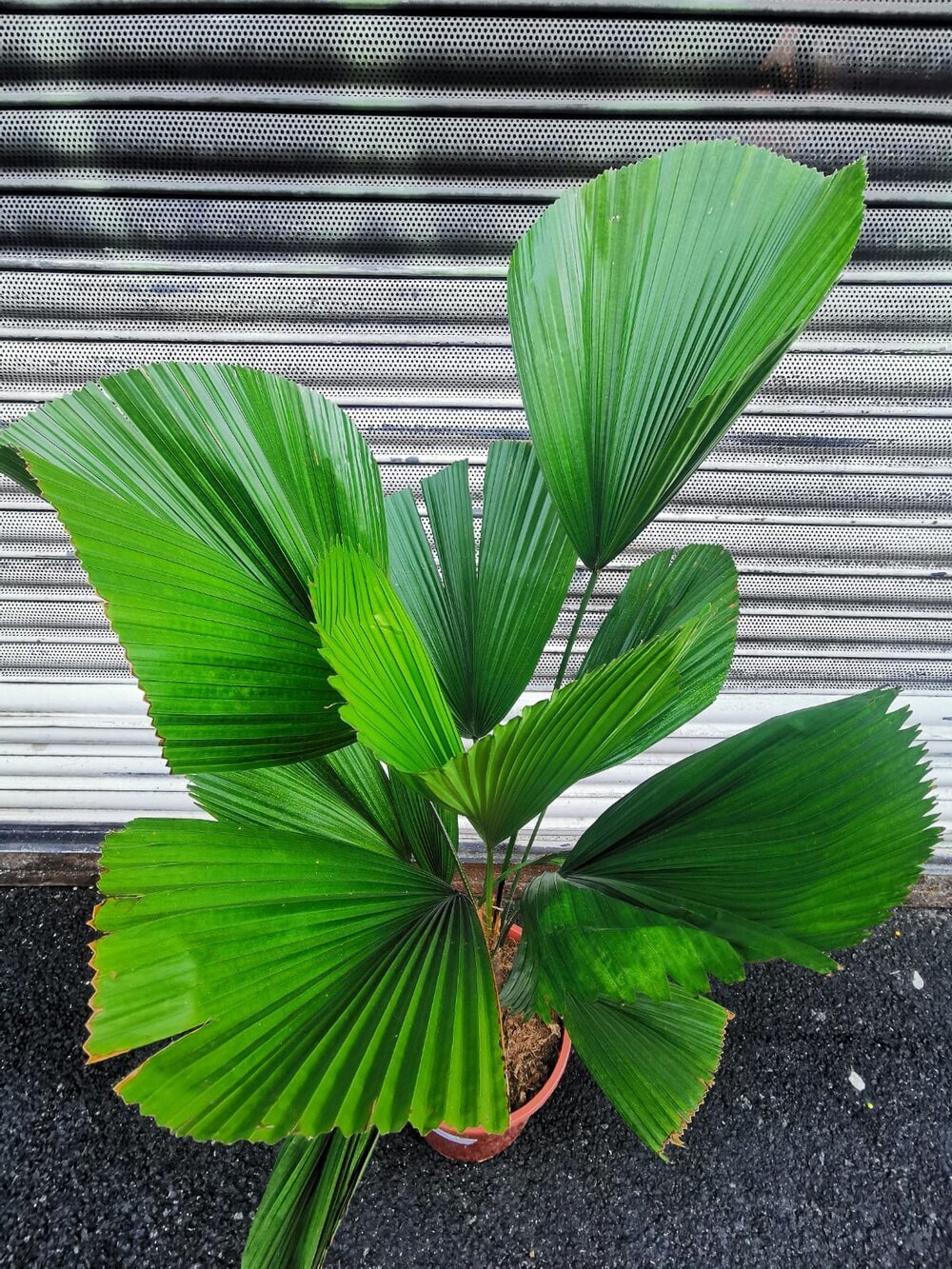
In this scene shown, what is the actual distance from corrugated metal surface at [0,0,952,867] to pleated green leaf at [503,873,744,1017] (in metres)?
0.89

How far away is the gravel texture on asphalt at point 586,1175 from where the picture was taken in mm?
1307

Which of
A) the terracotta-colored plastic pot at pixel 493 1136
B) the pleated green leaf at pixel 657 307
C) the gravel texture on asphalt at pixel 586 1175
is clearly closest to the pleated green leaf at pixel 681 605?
the pleated green leaf at pixel 657 307

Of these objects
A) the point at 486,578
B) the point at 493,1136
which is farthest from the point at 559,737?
the point at 493,1136

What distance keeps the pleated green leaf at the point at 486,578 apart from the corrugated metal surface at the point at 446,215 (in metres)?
0.41

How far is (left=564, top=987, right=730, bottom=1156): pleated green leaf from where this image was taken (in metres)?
0.78

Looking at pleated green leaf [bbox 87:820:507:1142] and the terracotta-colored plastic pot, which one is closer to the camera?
pleated green leaf [bbox 87:820:507:1142]

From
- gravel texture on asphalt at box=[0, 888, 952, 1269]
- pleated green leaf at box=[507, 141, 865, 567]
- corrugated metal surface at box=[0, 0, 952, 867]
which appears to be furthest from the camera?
gravel texture on asphalt at box=[0, 888, 952, 1269]

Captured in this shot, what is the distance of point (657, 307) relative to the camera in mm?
709

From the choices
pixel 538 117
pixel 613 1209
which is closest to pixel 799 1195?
pixel 613 1209

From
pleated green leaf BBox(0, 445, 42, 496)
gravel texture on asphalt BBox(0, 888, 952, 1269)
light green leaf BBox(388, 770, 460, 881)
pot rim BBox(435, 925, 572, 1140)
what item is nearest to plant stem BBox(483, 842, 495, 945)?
light green leaf BBox(388, 770, 460, 881)

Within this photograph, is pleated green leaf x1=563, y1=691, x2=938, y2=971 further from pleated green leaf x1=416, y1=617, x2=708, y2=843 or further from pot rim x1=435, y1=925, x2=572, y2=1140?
pot rim x1=435, y1=925, x2=572, y2=1140

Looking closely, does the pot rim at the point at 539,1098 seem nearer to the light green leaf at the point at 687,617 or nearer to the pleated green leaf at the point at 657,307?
the light green leaf at the point at 687,617

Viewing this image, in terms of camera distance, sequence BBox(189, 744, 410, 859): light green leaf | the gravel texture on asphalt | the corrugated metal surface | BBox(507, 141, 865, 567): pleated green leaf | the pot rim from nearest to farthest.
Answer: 1. BBox(507, 141, 865, 567): pleated green leaf
2. BBox(189, 744, 410, 859): light green leaf
3. the corrugated metal surface
4. the pot rim
5. the gravel texture on asphalt

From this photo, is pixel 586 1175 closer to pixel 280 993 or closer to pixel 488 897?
pixel 488 897
